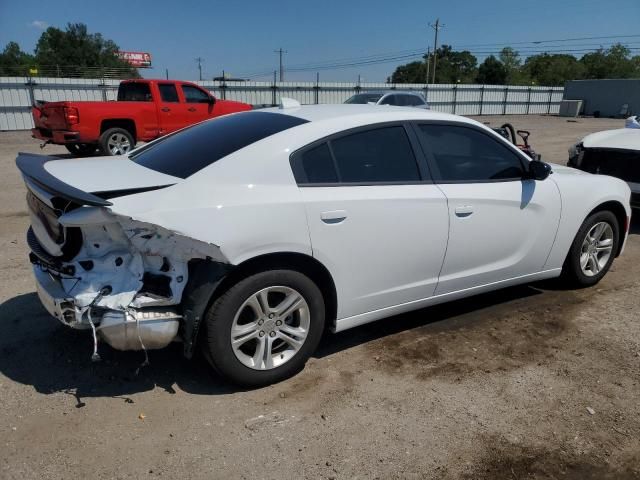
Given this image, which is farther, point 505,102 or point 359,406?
point 505,102

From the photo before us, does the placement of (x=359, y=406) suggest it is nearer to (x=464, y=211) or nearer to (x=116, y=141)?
(x=464, y=211)

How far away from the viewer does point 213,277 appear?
2.82 metres

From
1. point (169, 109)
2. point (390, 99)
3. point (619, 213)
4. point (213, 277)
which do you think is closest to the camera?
point (213, 277)

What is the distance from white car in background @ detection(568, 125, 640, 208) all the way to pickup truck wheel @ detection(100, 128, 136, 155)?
29.8ft

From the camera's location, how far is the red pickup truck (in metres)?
11.3

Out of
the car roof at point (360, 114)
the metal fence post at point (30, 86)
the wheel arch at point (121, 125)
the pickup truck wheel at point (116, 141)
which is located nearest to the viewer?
the car roof at point (360, 114)

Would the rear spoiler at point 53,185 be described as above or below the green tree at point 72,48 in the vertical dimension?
below

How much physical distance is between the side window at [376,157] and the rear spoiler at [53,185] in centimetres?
141

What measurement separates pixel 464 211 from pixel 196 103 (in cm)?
1122

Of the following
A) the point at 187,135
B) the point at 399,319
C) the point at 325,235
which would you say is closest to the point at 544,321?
the point at 399,319

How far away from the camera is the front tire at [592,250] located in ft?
15.0

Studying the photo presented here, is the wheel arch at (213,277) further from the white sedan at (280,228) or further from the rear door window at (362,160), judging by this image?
the rear door window at (362,160)

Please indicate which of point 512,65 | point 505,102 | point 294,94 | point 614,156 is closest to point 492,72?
point 512,65

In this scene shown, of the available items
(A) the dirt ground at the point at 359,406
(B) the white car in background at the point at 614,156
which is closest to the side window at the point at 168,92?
(B) the white car in background at the point at 614,156
